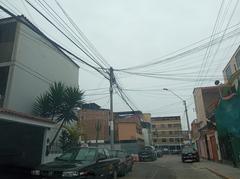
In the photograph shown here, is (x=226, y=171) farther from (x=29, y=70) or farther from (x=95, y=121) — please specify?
(x=95, y=121)

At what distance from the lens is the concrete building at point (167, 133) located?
344 feet

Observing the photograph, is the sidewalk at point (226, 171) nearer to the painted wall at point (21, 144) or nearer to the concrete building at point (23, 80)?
the concrete building at point (23, 80)

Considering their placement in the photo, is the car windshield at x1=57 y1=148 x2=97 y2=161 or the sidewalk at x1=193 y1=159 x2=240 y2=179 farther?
the sidewalk at x1=193 y1=159 x2=240 y2=179

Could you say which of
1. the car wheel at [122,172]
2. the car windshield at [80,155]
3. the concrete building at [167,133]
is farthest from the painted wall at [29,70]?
the concrete building at [167,133]

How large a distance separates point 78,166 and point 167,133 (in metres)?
100

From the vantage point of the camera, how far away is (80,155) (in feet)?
38.9

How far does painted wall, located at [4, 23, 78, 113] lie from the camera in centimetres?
1847

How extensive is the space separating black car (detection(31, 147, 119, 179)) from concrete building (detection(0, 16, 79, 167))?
367 cm

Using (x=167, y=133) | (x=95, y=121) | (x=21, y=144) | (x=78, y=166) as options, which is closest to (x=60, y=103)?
(x=21, y=144)

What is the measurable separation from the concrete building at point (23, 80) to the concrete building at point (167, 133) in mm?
84806

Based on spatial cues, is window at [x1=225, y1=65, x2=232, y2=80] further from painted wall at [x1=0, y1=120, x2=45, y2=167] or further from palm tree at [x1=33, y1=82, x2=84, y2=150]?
painted wall at [x1=0, y1=120, x2=45, y2=167]

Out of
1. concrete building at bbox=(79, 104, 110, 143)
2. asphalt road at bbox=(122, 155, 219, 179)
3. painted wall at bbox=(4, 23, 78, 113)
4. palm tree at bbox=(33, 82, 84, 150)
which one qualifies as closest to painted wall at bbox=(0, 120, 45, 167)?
painted wall at bbox=(4, 23, 78, 113)

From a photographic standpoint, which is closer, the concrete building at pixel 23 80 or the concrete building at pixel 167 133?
the concrete building at pixel 23 80

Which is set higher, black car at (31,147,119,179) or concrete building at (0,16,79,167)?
concrete building at (0,16,79,167)
